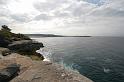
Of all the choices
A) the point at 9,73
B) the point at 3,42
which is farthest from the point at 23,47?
the point at 9,73

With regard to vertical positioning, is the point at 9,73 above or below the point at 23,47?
above

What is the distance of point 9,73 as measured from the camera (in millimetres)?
21172

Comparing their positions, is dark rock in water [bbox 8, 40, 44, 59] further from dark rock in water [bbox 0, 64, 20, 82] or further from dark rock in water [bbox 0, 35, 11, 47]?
dark rock in water [bbox 0, 64, 20, 82]

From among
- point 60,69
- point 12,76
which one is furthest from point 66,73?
point 12,76

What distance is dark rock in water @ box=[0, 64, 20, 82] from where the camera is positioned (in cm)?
2027

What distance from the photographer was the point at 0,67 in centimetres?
2169

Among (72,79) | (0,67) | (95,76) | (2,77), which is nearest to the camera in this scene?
(72,79)

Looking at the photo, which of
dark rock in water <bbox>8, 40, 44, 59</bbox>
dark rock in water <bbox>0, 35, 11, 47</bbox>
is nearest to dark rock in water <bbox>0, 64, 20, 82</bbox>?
dark rock in water <bbox>8, 40, 44, 59</bbox>

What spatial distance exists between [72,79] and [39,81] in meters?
4.16

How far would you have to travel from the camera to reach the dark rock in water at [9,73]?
20.3 m

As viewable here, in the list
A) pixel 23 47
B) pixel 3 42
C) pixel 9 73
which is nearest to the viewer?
pixel 9 73

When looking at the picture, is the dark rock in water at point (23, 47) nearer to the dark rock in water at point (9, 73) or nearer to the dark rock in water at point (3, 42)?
the dark rock in water at point (3, 42)

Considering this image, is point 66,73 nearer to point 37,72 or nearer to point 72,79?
point 72,79

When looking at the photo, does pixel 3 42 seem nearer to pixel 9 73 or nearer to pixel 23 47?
pixel 23 47
